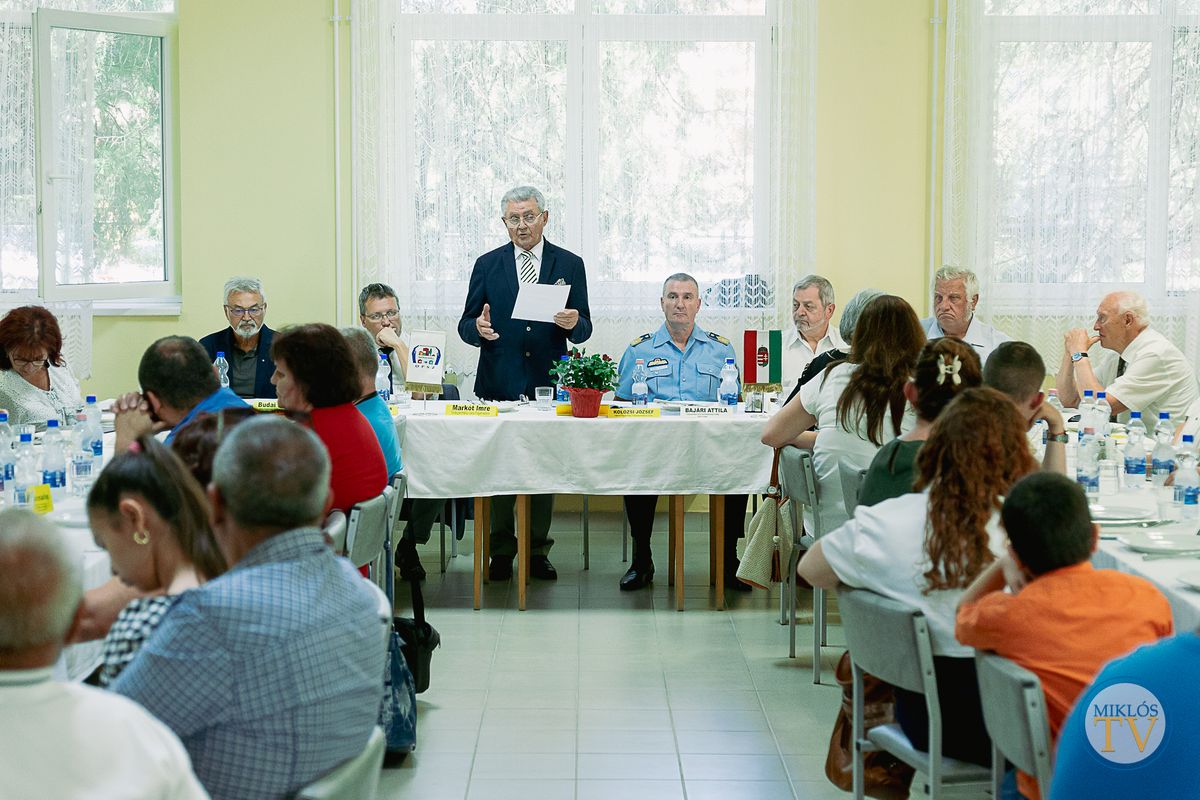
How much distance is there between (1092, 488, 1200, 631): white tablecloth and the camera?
2.73 metres

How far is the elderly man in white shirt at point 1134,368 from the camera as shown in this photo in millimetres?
5793

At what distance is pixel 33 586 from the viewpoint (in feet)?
5.35

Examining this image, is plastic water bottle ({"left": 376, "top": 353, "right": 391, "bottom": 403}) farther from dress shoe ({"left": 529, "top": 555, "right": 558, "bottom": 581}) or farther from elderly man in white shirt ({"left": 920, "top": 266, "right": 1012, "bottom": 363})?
elderly man in white shirt ({"left": 920, "top": 266, "right": 1012, "bottom": 363})

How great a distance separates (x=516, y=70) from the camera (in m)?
7.23

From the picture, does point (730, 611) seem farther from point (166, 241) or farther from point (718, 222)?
point (166, 241)

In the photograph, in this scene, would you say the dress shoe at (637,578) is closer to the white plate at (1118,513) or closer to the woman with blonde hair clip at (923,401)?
the white plate at (1118,513)

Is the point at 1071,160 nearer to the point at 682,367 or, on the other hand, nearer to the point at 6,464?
the point at 682,367

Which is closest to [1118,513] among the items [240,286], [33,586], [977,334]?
[33,586]

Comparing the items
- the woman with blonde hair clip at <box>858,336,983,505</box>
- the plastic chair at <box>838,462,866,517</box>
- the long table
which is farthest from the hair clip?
the long table

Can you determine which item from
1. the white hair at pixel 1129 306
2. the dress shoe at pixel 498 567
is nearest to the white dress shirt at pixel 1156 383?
the white hair at pixel 1129 306

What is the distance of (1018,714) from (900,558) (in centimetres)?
58

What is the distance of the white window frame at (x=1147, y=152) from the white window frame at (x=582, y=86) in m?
1.15

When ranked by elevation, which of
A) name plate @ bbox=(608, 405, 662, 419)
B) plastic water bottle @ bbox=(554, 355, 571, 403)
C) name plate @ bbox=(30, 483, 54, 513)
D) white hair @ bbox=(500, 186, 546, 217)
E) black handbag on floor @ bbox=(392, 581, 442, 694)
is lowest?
black handbag on floor @ bbox=(392, 581, 442, 694)

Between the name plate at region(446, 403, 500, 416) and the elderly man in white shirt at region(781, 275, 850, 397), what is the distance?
1.61 meters
